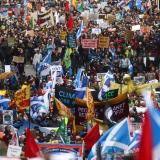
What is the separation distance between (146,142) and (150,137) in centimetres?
5

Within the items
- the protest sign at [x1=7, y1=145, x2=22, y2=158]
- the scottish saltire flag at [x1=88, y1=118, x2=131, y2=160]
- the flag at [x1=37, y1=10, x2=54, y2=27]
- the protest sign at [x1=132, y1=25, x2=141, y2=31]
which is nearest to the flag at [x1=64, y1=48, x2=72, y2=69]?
the protest sign at [x1=132, y1=25, x2=141, y2=31]

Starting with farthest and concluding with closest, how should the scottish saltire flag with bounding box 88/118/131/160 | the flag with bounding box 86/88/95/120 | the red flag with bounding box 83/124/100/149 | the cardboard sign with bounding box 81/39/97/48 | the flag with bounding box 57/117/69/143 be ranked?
the cardboard sign with bounding box 81/39/97/48, the flag with bounding box 86/88/95/120, the flag with bounding box 57/117/69/143, the red flag with bounding box 83/124/100/149, the scottish saltire flag with bounding box 88/118/131/160

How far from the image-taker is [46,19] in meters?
26.7

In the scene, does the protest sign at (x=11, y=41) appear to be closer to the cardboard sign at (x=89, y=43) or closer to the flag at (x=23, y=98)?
the cardboard sign at (x=89, y=43)

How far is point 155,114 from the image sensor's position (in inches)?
209

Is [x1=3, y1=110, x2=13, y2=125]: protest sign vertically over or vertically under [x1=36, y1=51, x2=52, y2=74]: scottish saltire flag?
over

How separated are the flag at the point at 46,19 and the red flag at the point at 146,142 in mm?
21460

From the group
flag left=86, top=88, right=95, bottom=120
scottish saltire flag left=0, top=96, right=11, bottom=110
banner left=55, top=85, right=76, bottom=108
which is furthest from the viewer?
scottish saltire flag left=0, top=96, right=11, bottom=110

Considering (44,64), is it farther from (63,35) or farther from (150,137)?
(150,137)

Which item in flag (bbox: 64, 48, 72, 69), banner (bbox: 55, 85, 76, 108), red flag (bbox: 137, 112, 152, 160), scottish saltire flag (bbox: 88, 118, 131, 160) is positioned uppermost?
red flag (bbox: 137, 112, 152, 160)

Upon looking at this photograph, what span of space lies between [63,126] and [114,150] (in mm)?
3135

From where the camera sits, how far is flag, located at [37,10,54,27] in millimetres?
26656

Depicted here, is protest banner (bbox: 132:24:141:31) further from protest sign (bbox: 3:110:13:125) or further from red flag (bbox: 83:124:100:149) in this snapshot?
red flag (bbox: 83:124:100:149)

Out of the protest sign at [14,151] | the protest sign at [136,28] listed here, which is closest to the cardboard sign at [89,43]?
the protest sign at [136,28]
